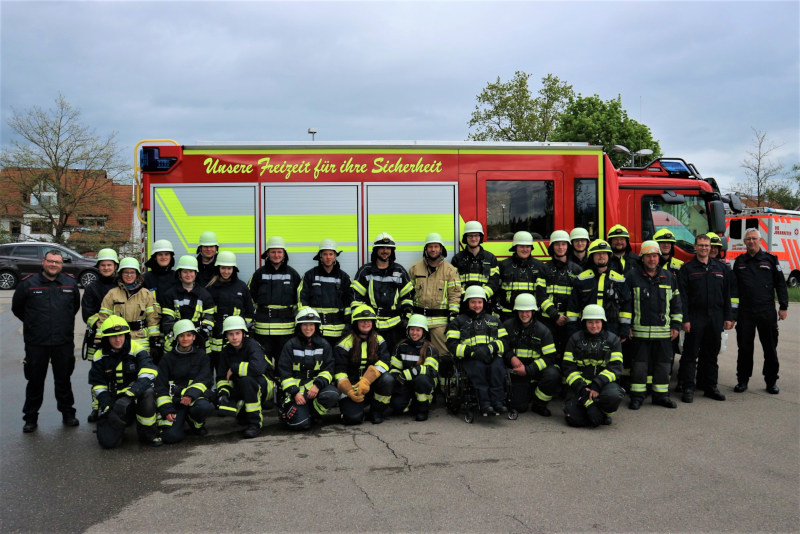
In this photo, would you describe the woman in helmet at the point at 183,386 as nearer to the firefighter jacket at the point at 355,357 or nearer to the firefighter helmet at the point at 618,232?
the firefighter jacket at the point at 355,357

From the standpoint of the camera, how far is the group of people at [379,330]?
555cm

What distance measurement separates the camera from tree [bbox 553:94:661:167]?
26422mm

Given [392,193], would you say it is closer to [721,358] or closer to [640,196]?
[640,196]

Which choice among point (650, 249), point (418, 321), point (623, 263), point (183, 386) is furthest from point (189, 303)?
point (650, 249)

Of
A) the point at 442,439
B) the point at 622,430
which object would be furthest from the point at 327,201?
the point at 622,430

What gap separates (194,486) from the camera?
421 centimetres

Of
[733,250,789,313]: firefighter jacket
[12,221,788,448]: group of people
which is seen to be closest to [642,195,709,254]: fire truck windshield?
[733,250,789,313]: firefighter jacket

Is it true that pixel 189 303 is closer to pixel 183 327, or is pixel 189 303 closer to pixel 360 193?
pixel 183 327

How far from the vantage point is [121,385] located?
17.7 feet

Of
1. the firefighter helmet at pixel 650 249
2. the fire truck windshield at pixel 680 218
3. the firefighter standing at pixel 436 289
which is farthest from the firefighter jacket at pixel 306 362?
the fire truck windshield at pixel 680 218

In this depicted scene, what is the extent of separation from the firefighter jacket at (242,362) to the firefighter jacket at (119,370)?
0.69m

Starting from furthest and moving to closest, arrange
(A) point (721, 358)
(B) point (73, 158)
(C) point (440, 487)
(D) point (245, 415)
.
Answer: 1. (B) point (73, 158)
2. (A) point (721, 358)
3. (D) point (245, 415)
4. (C) point (440, 487)

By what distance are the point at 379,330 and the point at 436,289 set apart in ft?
2.62

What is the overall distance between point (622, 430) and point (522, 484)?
1.85 metres
